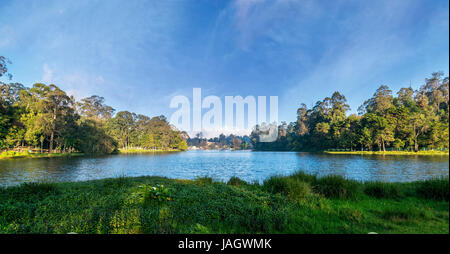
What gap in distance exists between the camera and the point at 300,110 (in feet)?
224

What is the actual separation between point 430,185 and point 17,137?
4639 centimetres

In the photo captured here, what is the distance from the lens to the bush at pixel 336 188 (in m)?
5.73

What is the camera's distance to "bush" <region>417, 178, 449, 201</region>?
492cm

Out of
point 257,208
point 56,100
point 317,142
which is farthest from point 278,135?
point 257,208

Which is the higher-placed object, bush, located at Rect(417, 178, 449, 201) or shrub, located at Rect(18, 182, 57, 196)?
→ bush, located at Rect(417, 178, 449, 201)

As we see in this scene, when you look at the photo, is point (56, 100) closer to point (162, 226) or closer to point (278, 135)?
point (162, 226)

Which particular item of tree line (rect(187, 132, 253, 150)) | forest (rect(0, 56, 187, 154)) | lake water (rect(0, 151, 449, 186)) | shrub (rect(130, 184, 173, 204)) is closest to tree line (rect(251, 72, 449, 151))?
lake water (rect(0, 151, 449, 186))

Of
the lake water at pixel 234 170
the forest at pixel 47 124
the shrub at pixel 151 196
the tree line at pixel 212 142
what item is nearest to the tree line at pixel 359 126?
the lake water at pixel 234 170

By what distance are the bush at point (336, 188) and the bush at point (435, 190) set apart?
1626mm

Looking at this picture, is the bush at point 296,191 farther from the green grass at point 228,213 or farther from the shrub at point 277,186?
the shrub at point 277,186

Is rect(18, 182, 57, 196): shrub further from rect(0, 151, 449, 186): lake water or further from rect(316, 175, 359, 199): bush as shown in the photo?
rect(316, 175, 359, 199): bush

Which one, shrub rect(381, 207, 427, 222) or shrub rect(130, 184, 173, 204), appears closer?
shrub rect(381, 207, 427, 222)

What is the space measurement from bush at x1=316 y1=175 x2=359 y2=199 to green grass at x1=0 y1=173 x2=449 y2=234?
0.04 m

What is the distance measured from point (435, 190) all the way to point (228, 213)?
19.5 feet
